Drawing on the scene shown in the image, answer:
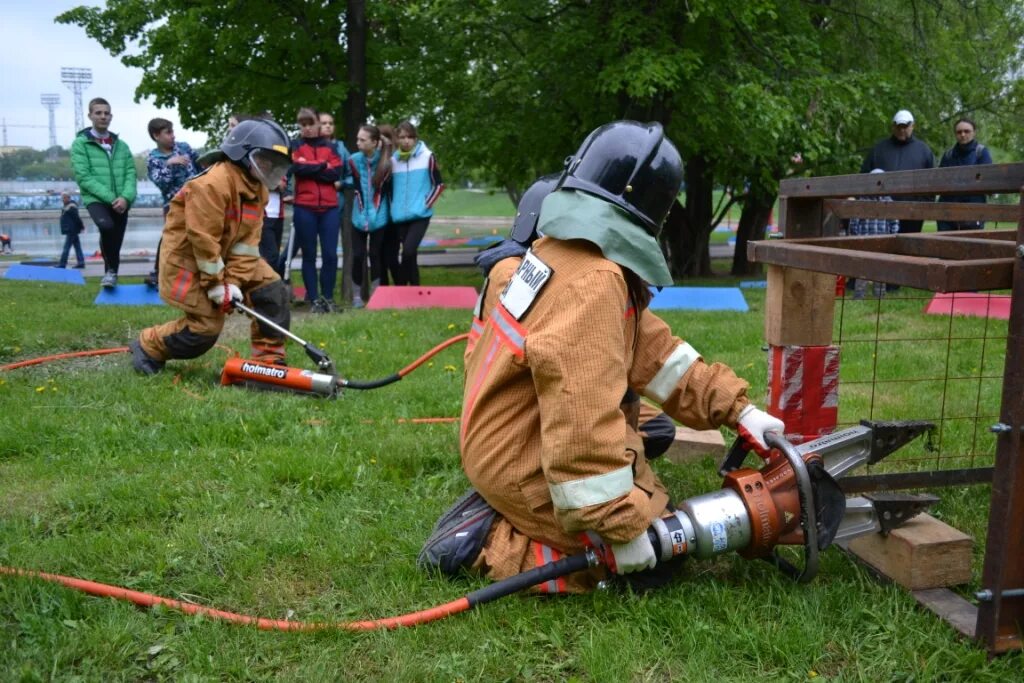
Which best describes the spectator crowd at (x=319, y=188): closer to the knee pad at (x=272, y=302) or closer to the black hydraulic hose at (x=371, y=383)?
the knee pad at (x=272, y=302)

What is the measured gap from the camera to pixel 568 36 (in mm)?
10914

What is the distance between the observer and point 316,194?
9.54 metres

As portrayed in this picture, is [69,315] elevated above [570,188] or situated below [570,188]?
below

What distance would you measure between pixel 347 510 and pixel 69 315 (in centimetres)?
579

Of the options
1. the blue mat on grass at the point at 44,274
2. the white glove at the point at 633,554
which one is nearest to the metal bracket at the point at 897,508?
the white glove at the point at 633,554

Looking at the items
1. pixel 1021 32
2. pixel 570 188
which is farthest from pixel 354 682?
pixel 1021 32

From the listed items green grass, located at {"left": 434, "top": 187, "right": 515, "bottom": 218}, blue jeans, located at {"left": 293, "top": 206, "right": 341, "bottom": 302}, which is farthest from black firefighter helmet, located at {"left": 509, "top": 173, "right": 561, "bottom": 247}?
green grass, located at {"left": 434, "top": 187, "right": 515, "bottom": 218}

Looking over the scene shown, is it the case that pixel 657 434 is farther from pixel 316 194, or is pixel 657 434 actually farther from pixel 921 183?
pixel 316 194

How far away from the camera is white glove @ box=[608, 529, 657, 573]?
9.00 ft

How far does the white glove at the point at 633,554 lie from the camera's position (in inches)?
108

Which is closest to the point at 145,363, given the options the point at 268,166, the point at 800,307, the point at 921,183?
the point at 268,166

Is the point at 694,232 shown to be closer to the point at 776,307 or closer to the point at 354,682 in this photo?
the point at 776,307

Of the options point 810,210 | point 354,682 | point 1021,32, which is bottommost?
point 354,682

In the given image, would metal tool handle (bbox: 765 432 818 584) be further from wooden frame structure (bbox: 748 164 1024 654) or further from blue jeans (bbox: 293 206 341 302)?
blue jeans (bbox: 293 206 341 302)
